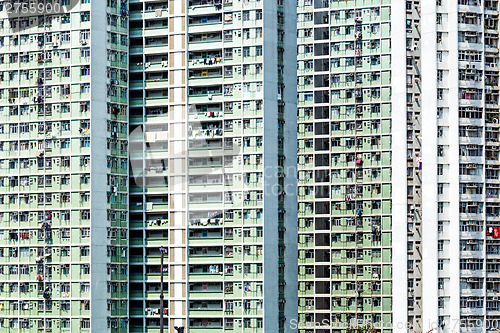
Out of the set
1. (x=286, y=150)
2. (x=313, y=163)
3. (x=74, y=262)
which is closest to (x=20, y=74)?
(x=74, y=262)

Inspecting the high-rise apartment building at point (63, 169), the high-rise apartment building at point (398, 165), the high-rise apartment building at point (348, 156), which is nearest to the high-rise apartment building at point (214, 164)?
the high-rise apartment building at point (63, 169)

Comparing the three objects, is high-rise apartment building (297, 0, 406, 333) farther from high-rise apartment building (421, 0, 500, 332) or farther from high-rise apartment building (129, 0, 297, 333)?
high-rise apartment building (129, 0, 297, 333)

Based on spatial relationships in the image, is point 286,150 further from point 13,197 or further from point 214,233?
point 13,197

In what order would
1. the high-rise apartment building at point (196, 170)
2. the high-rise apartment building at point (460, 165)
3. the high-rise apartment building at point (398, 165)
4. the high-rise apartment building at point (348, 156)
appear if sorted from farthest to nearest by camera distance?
the high-rise apartment building at point (348, 156) → the high-rise apartment building at point (398, 165) → the high-rise apartment building at point (460, 165) → the high-rise apartment building at point (196, 170)

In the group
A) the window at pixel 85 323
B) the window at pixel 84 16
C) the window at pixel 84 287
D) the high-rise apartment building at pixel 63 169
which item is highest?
the window at pixel 84 16

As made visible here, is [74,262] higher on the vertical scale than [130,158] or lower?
lower

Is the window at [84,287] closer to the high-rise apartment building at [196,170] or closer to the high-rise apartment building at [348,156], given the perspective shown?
the high-rise apartment building at [196,170]
